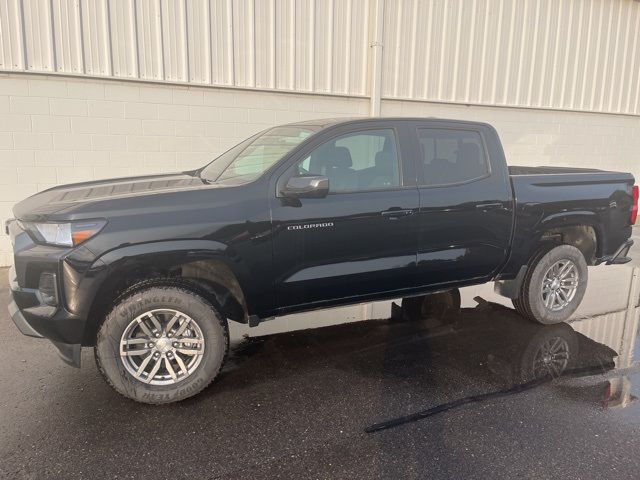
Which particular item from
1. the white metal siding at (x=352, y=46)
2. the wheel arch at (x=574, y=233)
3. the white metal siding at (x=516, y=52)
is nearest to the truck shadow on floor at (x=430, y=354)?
the wheel arch at (x=574, y=233)

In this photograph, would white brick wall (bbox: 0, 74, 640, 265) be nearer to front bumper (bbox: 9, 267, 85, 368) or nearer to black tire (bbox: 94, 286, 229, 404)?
front bumper (bbox: 9, 267, 85, 368)

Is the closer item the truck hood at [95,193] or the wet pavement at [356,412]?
the wet pavement at [356,412]

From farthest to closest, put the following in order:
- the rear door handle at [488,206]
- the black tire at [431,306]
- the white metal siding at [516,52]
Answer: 1. the white metal siding at [516,52]
2. the black tire at [431,306]
3. the rear door handle at [488,206]

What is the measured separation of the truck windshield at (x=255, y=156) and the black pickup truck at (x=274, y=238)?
2 centimetres

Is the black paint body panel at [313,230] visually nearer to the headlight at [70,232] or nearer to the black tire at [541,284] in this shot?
the headlight at [70,232]

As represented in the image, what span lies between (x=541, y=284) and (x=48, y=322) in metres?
4.17

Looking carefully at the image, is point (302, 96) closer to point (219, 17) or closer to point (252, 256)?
point (219, 17)

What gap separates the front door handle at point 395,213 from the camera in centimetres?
370

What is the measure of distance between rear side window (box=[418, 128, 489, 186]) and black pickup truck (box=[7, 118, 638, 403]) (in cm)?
1

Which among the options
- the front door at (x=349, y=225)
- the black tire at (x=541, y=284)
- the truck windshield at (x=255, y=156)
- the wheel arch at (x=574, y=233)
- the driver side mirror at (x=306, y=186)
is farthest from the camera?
the black tire at (x=541, y=284)

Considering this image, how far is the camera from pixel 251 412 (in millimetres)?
3148

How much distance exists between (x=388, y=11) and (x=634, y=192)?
213 inches

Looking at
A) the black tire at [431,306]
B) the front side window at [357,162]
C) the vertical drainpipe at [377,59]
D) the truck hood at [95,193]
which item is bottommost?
the black tire at [431,306]

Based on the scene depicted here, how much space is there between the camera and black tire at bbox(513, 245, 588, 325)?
15.1ft
